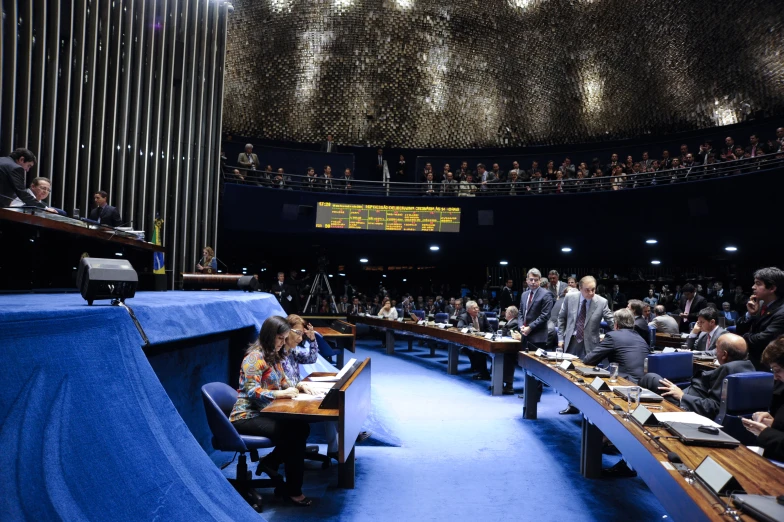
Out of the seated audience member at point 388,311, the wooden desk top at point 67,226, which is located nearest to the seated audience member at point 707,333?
the wooden desk top at point 67,226

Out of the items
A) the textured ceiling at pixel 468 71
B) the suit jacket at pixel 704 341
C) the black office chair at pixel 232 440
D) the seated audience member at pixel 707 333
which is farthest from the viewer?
the textured ceiling at pixel 468 71

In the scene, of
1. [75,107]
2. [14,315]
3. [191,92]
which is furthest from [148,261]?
[191,92]

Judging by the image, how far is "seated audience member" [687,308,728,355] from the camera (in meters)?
5.29

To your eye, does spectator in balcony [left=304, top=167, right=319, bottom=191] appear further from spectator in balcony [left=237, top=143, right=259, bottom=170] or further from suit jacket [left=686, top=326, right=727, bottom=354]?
suit jacket [left=686, top=326, right=727, bottom=354]

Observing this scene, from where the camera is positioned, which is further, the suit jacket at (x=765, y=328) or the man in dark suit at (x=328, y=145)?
the man in dark suit at (x=328, y=145)

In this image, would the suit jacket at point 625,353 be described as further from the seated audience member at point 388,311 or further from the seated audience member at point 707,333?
the seated audience member at point 388,311

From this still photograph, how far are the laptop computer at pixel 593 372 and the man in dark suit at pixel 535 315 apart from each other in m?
2.15

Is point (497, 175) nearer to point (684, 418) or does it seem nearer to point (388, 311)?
point (388, 311)

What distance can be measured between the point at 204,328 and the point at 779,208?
10.6 m

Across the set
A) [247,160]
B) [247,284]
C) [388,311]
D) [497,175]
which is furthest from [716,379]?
[247,160]

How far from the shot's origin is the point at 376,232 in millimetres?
13375

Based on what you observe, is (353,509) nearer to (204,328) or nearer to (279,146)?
(204,328)

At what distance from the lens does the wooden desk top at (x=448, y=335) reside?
21.5 ft

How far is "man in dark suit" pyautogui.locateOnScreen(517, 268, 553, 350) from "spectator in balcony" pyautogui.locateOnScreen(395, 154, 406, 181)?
33.6ft
